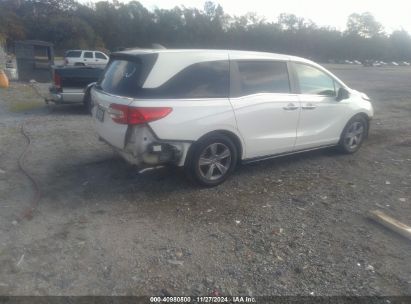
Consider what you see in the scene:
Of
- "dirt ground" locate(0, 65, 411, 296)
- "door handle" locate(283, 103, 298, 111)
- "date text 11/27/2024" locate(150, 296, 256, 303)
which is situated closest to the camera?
"date text 11/27/2024" locate(150, 296, 256, 303)

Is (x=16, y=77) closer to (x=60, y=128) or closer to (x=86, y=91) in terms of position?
(x=86, y=91)

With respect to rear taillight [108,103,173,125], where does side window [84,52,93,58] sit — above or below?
above

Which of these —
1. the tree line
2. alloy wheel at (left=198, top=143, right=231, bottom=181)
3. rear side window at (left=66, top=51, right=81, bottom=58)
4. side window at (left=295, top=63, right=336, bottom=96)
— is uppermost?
the tree line

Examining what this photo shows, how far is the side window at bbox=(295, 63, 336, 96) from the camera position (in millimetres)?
5824

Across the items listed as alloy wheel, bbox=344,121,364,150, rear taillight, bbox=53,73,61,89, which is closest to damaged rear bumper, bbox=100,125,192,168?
alloy wheel, bbox=344,121,364,150

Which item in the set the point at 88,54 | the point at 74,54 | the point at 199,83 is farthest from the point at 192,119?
the point at 74,54

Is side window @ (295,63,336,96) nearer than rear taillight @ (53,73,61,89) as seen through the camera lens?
Yes

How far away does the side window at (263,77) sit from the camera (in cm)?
519

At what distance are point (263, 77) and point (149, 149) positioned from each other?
6.77 feet

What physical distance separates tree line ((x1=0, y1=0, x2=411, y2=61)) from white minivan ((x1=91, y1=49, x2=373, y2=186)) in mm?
46747

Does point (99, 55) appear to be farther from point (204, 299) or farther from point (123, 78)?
point (204, 299)

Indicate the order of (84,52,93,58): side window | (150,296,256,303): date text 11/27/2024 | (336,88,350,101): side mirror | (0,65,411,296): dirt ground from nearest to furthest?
(150,296,256,303): date text 11/27/2024, (0,65,411,296): dirt ground, (336,88,350,101): side mirror, (84,52,93,58): side window

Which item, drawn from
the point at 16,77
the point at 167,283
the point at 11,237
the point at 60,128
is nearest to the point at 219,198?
the point at 167,283

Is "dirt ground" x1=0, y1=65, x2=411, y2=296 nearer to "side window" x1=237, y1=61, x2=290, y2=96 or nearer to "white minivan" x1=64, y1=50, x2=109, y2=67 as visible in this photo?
"side window" x1=237, y1=61, x2=290, y2=96
